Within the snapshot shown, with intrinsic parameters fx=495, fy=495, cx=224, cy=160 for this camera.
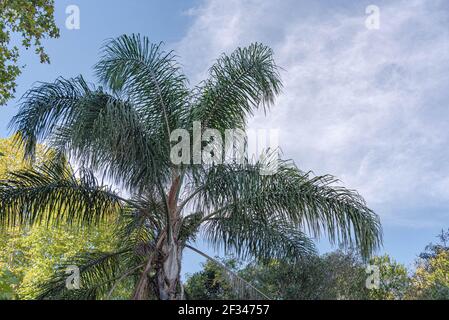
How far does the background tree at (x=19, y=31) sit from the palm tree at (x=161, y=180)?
2.50ft

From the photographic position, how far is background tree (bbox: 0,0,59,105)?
9.08 meters

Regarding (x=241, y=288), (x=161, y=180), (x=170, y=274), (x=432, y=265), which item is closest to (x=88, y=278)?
(x=170, y=274)

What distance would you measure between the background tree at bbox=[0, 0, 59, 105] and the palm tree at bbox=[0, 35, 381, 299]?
76 centimetres

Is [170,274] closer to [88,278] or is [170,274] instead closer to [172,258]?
[172,258]

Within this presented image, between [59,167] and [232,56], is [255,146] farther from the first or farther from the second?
[59,167]

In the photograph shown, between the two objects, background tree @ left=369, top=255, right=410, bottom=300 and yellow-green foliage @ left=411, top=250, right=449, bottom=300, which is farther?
background tree @ left=369, top=255, right=410, bottom=300

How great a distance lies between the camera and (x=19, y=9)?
9188 mm

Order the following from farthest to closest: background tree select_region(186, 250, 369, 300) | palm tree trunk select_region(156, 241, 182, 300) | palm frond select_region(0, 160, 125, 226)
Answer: background tree select_region(186, 250, 369, 300) < palm frond select_region(0, 160, 125, 226) < palm tree trunk select_region(156, 241, 182, 300)

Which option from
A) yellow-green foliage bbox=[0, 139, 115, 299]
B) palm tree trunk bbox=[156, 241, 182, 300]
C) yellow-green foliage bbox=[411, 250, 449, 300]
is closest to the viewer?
palm tree trunk bbox=[156, 241, 182, 300]

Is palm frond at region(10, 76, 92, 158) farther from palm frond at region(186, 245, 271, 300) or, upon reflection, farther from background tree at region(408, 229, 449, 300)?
background tree at region(408, 229, 449, 300)

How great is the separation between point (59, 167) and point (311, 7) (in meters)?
6.94

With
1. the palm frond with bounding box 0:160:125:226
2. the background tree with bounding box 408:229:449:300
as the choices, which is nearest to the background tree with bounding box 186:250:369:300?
the background tree with bounding box 408:229:449:300

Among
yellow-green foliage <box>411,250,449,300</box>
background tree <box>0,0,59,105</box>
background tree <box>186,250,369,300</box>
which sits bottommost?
background tree <box>186,250,369,300</box>
